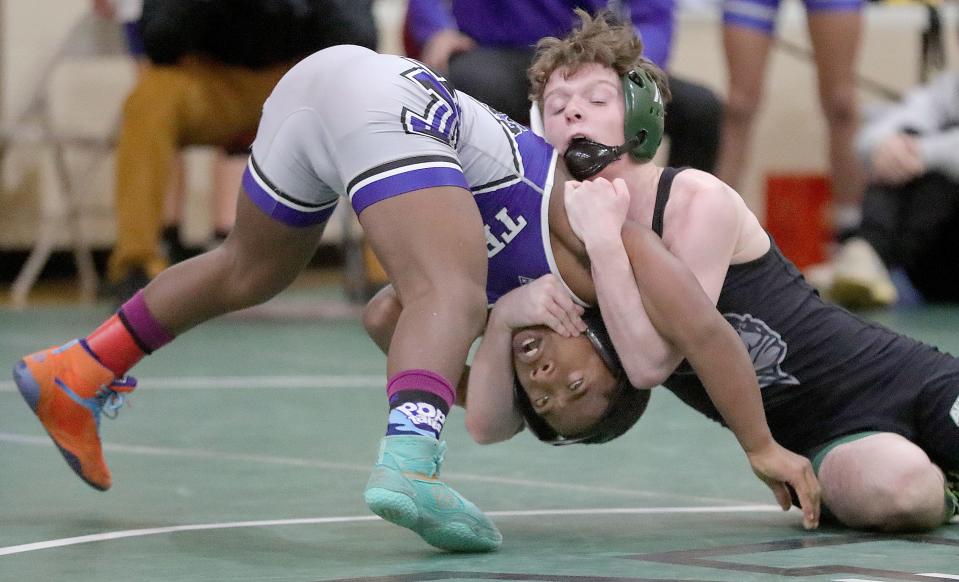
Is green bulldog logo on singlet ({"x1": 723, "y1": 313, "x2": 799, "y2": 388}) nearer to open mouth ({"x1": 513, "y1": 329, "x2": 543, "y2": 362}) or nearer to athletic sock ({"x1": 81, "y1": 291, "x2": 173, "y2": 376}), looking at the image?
open mouth ({"x1": 513, "y1": 329, "x2": 543, "y2": 362})

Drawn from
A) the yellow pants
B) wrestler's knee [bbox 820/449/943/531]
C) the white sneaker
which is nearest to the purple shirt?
the yellow pants

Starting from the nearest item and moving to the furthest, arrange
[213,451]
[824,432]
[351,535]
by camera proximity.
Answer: [351,535], [824,432], [213,451]

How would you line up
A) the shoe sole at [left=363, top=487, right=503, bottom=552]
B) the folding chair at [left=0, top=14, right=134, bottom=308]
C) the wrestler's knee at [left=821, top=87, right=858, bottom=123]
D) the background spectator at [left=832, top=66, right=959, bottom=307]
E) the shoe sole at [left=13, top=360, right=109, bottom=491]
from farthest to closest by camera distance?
the folding chair at [left=0, top=14, right=134, bottom=308], the background spectator at [left=832, top=66, right=959, bottom=307], the wrestler's knee at [left=821, top=87, right=858, bottom=123], the shoe sole at [left=13, top=360, right=109, bottom=491], the shoe sole at [left=363, top=487, right=503, bottom=552]

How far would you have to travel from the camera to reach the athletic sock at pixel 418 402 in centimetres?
253

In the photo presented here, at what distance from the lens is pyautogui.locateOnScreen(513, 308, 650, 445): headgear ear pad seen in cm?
284

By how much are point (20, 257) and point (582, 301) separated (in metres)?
6.45

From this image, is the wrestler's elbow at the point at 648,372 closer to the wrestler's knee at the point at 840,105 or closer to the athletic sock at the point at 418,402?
the athletic sock at the point at 418,402

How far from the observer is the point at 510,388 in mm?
2902

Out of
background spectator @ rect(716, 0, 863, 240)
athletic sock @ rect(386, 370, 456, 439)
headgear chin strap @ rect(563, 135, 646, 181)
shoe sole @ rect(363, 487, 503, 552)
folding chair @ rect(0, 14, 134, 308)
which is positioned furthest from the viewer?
folding chair @ rect(0, 14, 134, 308)

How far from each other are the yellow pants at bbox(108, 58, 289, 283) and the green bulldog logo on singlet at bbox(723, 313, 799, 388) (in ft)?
11.9

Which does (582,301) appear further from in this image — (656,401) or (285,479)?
(656,401)

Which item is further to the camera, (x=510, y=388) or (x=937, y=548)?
(x=510, y=388)

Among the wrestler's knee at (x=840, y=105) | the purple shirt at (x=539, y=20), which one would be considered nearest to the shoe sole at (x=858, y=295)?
the wrestler's knee at (x=840, y=105)

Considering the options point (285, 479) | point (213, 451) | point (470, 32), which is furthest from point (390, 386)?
point (470, 32)
